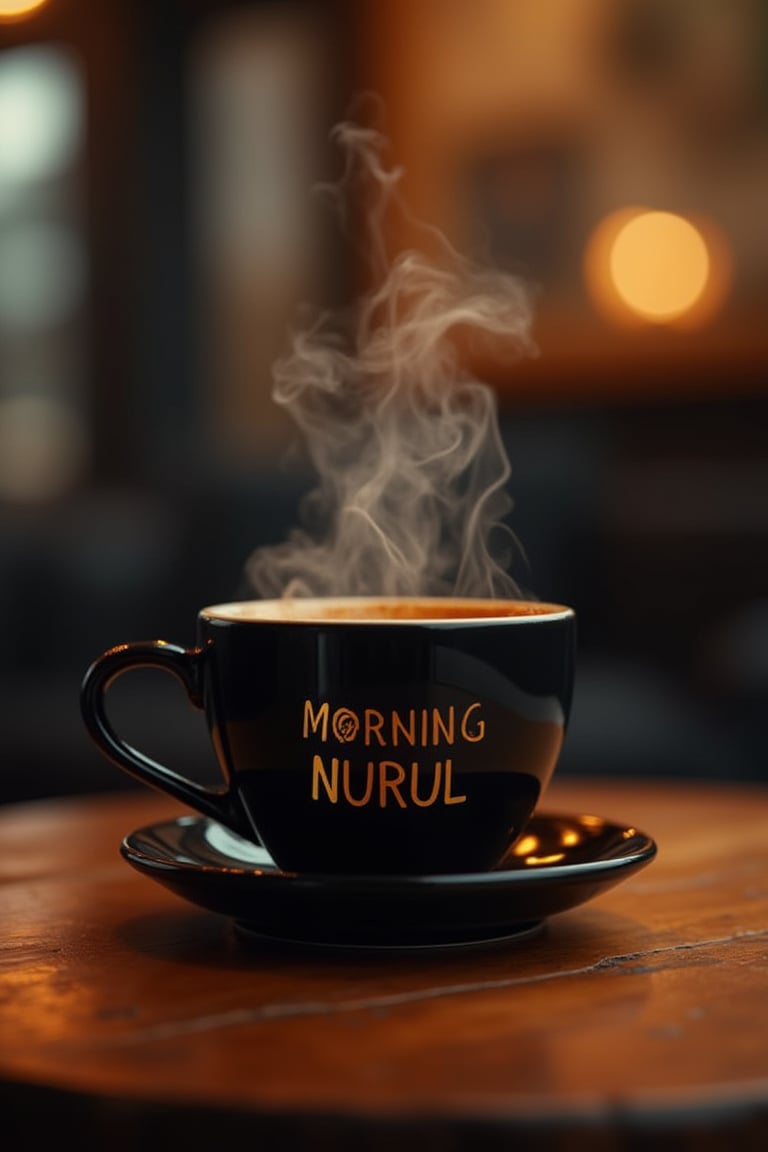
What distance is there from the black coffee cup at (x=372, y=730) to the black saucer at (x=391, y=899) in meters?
0.04

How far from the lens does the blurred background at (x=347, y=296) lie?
9.21 feet

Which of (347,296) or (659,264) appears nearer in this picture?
(659,264)

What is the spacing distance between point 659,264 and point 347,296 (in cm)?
91

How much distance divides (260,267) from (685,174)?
127 cm

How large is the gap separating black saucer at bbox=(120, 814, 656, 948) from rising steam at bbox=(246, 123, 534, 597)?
0.77ft

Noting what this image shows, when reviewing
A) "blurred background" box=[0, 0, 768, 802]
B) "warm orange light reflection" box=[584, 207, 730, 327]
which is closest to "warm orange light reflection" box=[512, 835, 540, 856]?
"blurred background" box=[0, 0, 768, 802]

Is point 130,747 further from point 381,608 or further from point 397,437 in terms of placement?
point 397,437

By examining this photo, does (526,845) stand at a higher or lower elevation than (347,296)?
lower

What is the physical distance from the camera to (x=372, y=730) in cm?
72

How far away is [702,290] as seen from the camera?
3.45 meters

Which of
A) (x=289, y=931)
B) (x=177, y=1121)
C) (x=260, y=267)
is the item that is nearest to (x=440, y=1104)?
(x=177, y=1121)

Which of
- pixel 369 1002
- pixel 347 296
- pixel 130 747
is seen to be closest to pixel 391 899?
pixel 369 1002

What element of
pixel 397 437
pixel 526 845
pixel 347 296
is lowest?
pixel 526 845

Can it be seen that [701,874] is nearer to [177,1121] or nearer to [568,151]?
[177,1121]
